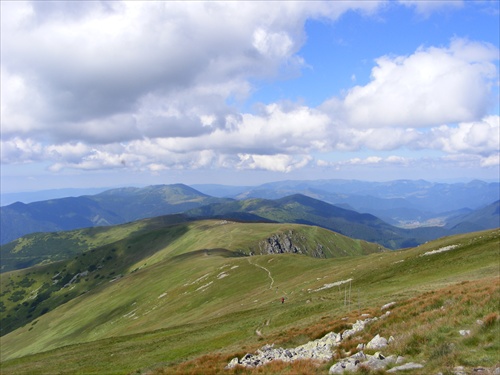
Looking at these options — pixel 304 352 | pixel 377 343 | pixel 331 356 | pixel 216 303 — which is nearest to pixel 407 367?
pixel 377 343

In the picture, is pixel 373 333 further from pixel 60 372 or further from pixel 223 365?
pixel 60 372

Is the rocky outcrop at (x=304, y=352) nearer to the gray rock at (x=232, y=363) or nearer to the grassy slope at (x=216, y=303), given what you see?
the gray rock at (x=232, y=363)

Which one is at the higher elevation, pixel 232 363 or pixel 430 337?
pixel 430 337

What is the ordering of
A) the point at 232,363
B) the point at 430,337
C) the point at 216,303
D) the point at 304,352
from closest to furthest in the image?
1. the point at 430,337
2. the point at 304,352
3. the point at 232,363
4. the point at 216,303

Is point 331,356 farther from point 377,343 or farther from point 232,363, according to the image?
point 232,363

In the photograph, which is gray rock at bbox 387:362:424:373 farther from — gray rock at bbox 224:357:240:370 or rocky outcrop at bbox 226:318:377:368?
gray rock at bbox 224:357:240:370

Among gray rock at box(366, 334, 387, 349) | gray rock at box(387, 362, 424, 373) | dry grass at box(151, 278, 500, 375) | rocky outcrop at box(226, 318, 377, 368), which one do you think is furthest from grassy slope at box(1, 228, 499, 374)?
gray rock at box(387, 362, 424, 373)

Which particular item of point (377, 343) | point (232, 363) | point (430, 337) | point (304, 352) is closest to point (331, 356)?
point (377, 343)

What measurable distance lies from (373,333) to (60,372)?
41499 mm

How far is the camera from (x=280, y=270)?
108000 millimetres

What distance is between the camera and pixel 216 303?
8781cm

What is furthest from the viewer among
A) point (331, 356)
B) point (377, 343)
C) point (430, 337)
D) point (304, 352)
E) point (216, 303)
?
point (216, 303)

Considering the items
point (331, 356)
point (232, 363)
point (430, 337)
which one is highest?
point (430, 337)

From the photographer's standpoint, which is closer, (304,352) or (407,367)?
(407,367)
